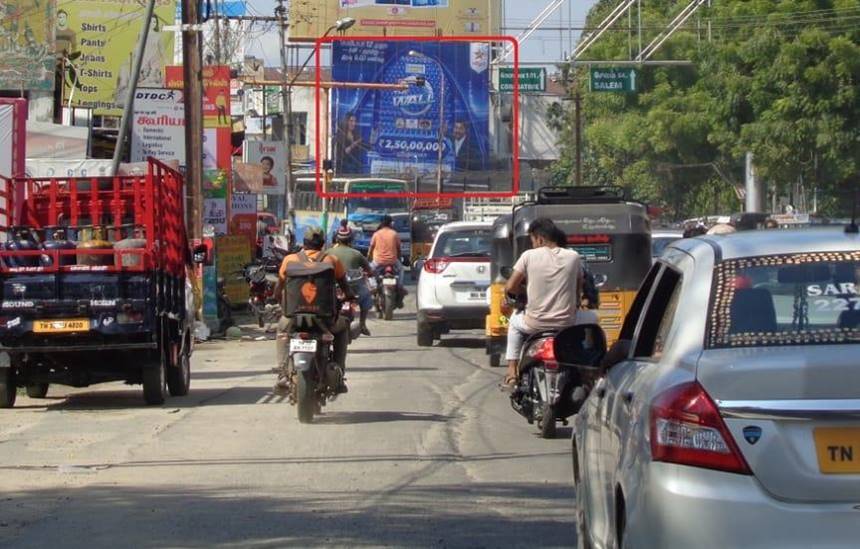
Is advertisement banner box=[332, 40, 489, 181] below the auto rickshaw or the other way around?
the other way around

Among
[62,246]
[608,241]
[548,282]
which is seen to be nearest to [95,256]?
[62,246]

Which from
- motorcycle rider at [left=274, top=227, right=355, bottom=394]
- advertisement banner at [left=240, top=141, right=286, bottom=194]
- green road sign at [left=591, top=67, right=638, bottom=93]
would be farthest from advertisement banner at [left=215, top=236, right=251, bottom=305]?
motorcycle rider at [left=274, top=227, right=355, bottom=394]

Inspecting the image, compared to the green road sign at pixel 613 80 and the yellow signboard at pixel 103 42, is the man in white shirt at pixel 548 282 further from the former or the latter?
the green road sign at pixel 613 80

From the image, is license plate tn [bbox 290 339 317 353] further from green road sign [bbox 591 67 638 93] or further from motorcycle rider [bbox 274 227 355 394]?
green road sign [bbox 591 67 638 93]

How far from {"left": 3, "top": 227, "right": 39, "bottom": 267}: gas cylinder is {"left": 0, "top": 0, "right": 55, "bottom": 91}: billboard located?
780 inches

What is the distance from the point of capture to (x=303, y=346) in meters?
12.9

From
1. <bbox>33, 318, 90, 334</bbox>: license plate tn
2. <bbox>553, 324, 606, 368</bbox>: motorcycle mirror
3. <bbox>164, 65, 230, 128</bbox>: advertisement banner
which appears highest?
<bbox>164, 65, 230, 128</bbox>: advertisement banner

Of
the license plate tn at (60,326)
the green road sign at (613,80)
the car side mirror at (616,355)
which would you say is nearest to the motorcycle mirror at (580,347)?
the car side mirror at (616,355)

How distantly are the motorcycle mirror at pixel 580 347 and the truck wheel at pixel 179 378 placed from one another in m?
9.46

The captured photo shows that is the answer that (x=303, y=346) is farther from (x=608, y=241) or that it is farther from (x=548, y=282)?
(x=608, y=241)

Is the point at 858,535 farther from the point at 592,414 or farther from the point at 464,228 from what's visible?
the point at 464,228

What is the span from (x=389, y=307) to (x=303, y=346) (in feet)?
48.6

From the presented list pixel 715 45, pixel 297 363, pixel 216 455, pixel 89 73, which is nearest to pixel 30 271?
pixel 297 363

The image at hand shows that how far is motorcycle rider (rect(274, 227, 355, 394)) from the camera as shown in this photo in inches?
528
